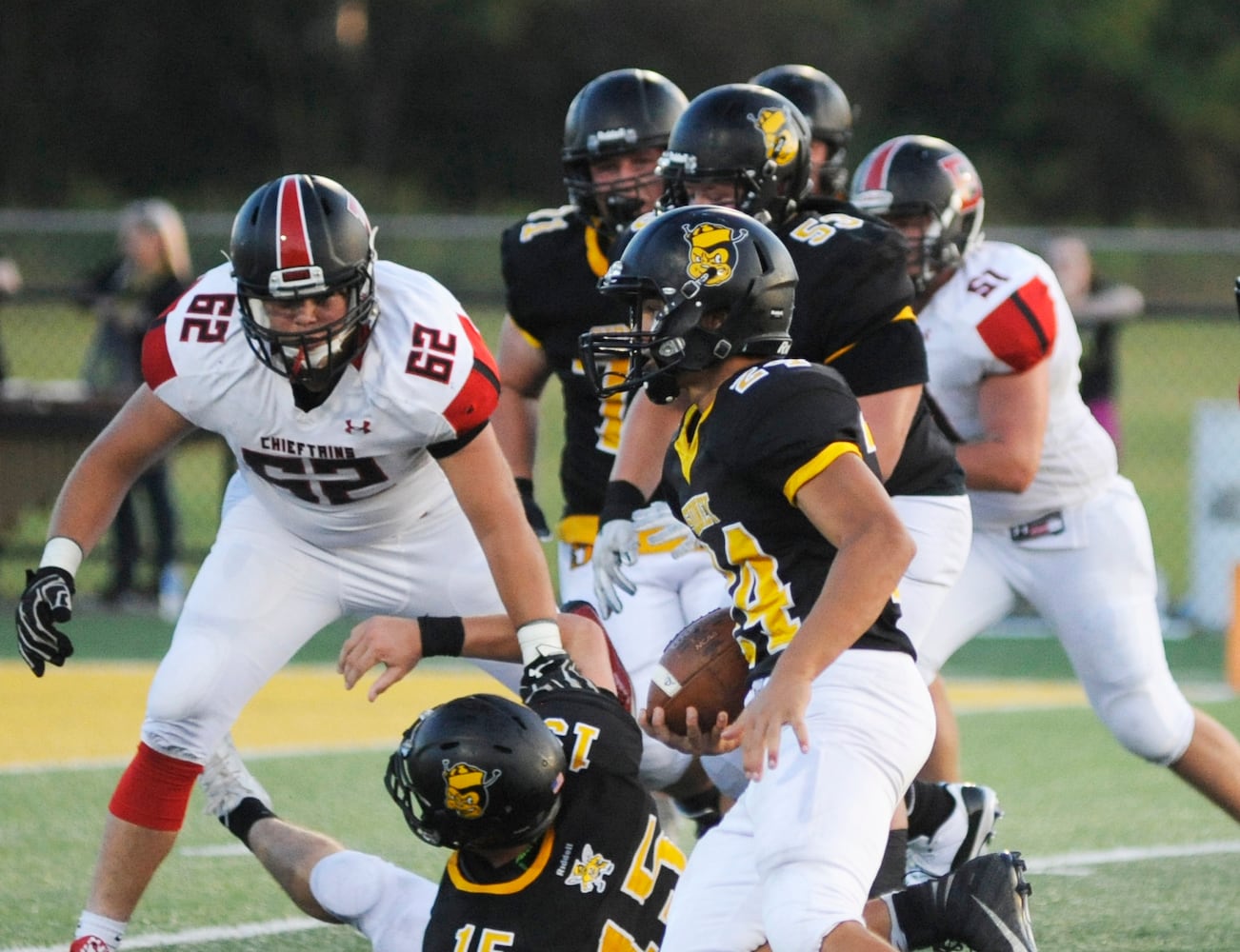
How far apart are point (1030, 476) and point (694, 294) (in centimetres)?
169

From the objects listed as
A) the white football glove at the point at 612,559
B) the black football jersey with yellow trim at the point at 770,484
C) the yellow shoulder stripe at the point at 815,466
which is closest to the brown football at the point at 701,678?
the black football jersey with yellow trim at the point at 770,484

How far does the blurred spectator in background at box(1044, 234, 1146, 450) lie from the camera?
10164 mm

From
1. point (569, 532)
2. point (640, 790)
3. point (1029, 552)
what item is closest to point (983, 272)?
point (1029, 552)

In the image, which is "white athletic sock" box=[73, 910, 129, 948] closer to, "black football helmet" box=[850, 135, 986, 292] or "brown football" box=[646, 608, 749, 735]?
"brown football" box=[646, 608, 749, 735]

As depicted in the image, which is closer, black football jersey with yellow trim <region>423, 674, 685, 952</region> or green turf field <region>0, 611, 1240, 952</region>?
black football jersey with yellow trim <region>423, 674, 685, 952</region>

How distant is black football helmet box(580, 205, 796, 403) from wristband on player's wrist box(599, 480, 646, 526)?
97cm

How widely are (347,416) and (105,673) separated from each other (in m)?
4.46

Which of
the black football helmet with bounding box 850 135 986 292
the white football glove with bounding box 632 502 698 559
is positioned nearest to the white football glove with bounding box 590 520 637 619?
the white football glove with bounding box 632 502 698 559

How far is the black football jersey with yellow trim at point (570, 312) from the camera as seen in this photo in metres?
5.19

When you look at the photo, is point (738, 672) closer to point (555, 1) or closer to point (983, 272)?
point (983, 272)

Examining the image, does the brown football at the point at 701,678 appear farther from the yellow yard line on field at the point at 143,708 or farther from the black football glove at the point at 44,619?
the yellow yard line on field at the point at 143,708

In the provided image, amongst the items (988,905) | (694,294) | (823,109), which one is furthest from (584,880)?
(823,109)

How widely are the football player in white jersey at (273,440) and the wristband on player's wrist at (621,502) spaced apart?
1.02ft

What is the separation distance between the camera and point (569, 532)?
5.45 meters
